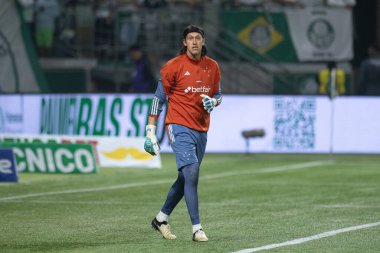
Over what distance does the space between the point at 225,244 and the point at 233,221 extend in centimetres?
239

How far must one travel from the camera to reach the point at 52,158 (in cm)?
2145

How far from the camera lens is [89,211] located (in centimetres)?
1495

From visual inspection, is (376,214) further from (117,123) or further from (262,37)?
(262,37)

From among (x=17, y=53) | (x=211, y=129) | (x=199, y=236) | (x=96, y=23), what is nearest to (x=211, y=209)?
(x=199, y=236)

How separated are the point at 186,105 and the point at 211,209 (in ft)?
11.7

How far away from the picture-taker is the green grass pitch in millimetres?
11398

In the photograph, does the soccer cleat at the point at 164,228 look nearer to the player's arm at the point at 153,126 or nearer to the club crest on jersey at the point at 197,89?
the player's arm at the point at 153,126

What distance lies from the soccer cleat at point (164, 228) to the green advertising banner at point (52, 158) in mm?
9229

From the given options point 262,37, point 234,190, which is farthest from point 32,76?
point 234,190

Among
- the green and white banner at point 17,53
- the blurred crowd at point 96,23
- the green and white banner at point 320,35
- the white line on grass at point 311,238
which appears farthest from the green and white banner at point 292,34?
the white line on grass at point 311,238

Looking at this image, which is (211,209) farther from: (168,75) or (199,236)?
(199,236)

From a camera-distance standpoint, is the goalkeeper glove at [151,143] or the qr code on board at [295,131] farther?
the qr code on board at [295,131]

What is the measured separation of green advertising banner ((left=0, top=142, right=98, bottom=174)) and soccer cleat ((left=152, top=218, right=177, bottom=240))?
9.23 m

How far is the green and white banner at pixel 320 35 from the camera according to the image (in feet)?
105
